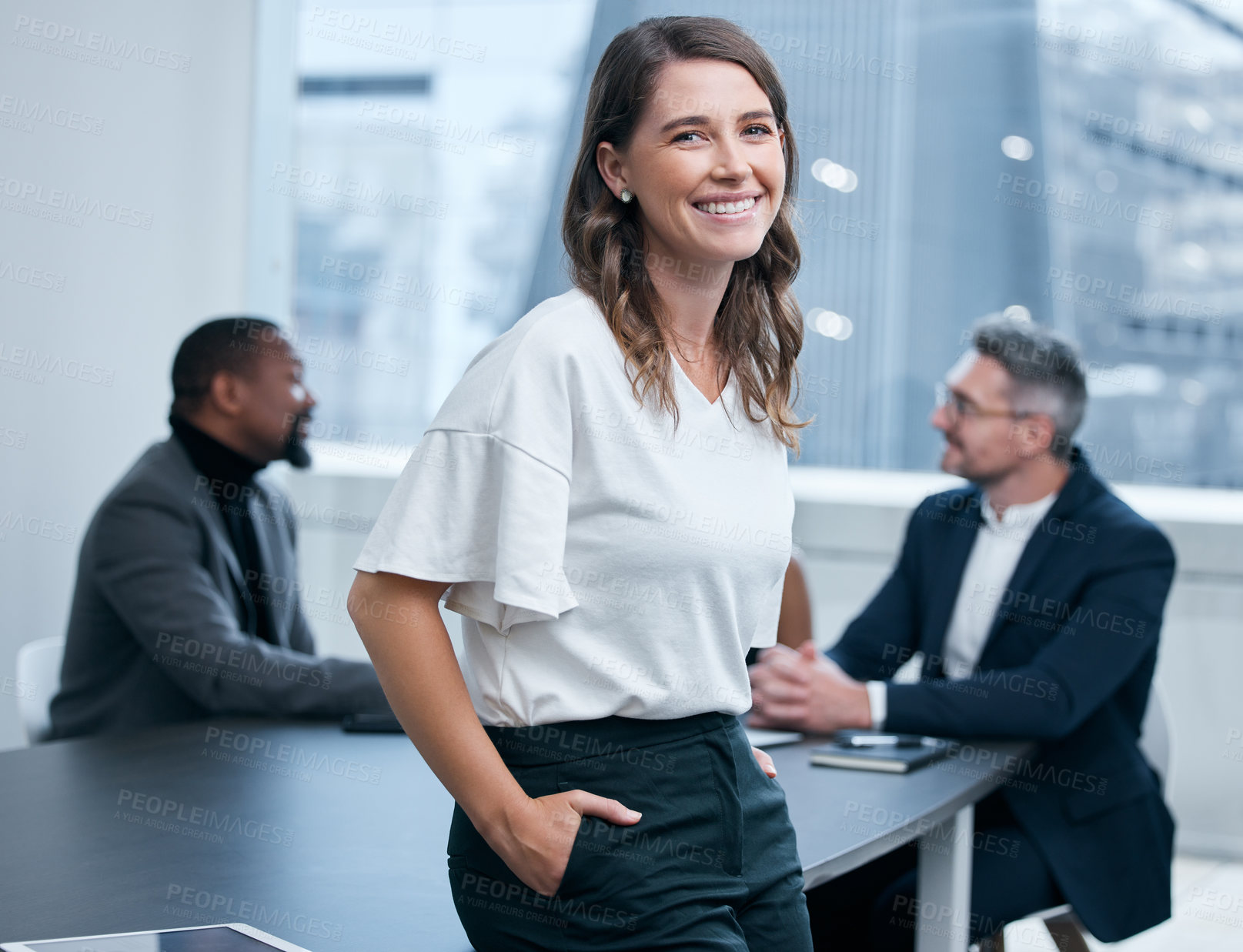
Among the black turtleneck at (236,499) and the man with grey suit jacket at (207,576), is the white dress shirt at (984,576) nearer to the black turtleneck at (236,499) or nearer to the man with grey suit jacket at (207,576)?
the man with grey suit jacket at (207,576)

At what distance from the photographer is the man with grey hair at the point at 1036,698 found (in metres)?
2.16

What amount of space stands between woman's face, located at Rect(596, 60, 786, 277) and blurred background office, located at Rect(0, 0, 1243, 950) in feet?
8.75

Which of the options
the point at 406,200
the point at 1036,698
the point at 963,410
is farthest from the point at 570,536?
the point at 406,200

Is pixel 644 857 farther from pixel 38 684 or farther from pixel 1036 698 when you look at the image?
pixel 38 684

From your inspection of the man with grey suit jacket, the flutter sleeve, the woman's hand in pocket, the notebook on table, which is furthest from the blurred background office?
the flutter sleeve

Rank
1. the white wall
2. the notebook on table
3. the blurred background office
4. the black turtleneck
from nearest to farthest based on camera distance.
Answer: the notebook on table < the black turtleneck < the white wall < the blurred background office

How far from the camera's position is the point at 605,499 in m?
1.04

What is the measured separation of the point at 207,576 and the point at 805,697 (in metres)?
1.24

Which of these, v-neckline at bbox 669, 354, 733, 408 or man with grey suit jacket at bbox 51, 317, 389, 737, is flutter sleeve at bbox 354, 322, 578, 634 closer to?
v-neckline at bbox 669, 354, 733, 408

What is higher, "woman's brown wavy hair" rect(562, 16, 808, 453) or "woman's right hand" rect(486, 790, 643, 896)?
"woman's brown wavy hair" rect(562, 16, 808, 453)

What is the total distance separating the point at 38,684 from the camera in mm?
2359

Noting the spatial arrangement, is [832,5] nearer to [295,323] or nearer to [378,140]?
[378,140]

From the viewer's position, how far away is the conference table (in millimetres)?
1241

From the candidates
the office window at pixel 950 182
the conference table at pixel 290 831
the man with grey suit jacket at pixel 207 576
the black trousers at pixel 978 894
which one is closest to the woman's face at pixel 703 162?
the conference table at pixel 290 831
